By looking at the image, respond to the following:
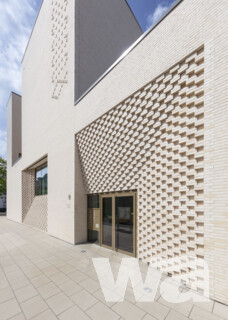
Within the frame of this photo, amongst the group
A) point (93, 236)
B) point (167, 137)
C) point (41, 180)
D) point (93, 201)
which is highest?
point (167, 137)

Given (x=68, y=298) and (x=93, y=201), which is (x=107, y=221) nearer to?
(x=93, y=201)

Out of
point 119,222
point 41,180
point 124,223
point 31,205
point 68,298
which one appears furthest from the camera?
point 31,205

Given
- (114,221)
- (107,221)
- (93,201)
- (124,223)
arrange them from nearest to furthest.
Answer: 1. (124,223)
2. (114,221)
3. (107,221)
4. (93,201)

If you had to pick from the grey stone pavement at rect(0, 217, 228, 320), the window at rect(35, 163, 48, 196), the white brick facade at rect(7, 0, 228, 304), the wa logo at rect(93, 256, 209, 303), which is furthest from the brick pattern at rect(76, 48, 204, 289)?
the window at rect(35, 163, 48, 196)

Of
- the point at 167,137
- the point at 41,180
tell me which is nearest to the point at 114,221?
the point at 167,137

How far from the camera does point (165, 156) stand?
3.97 m

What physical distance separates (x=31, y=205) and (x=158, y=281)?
10.6 metres

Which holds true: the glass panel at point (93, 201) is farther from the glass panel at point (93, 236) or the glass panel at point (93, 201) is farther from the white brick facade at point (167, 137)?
the glass panel at point (93, 236)

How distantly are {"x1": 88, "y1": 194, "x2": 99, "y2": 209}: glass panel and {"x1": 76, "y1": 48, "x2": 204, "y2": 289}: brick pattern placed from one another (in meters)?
A: 1.27

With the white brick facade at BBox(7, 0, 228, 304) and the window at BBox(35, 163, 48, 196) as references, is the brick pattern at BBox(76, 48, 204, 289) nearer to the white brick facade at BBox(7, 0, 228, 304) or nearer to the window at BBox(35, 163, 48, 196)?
the white brick facade at BBox(7, 0, 228, 304)

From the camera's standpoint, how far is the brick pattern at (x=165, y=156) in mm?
3328

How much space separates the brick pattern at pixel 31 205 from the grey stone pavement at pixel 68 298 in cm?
470

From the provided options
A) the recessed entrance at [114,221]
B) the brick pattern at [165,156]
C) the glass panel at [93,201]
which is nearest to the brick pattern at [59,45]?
the brick pattern at [165,156]

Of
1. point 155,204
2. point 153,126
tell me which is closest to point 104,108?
point 153,126
